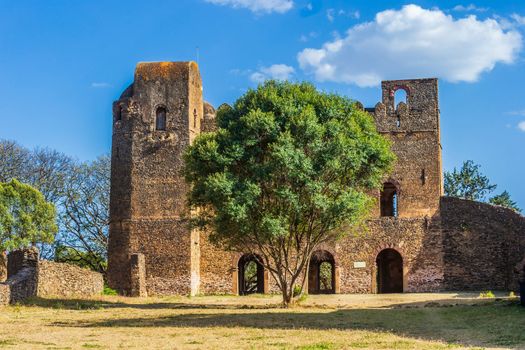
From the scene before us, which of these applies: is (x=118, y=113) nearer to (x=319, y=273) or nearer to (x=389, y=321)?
(x=319, y=273)

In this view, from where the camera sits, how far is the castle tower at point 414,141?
3500 cm

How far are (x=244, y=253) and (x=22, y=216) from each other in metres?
13.6

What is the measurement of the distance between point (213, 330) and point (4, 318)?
7077 millimetres

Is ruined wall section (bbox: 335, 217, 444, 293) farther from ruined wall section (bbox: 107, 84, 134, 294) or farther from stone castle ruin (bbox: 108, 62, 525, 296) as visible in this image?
ruined wall section (bbox: 107, 84, 134, 294)

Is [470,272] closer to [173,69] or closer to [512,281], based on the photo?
[512,281]

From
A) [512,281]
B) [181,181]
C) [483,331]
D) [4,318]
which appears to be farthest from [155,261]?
[483,331]

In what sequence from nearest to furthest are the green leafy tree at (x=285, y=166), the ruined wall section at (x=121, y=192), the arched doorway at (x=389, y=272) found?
1. the green leafy tree at (x=285, y=166)
2. the ruined wall section at (x=121, y=192)
3. the arched doorway at (x=389, y=272)

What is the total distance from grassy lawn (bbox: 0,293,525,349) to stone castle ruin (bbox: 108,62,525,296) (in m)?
4.70

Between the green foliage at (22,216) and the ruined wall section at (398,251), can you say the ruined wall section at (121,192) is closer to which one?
the green foliage at (22,216)

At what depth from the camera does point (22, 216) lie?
132 feet

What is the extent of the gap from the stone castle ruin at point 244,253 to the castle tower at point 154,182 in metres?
0.05

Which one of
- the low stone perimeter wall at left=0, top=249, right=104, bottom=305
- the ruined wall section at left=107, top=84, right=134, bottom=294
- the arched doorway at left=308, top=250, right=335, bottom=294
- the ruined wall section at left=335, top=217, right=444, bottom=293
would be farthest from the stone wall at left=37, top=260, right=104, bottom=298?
the ruined wall section at left=335, top=217, right=444, bottom=293

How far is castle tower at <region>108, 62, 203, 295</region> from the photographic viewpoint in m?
33.7

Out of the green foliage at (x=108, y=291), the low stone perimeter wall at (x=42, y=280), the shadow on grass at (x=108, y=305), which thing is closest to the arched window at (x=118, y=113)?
the low stone perimeter wall at (x=42, y=280)
